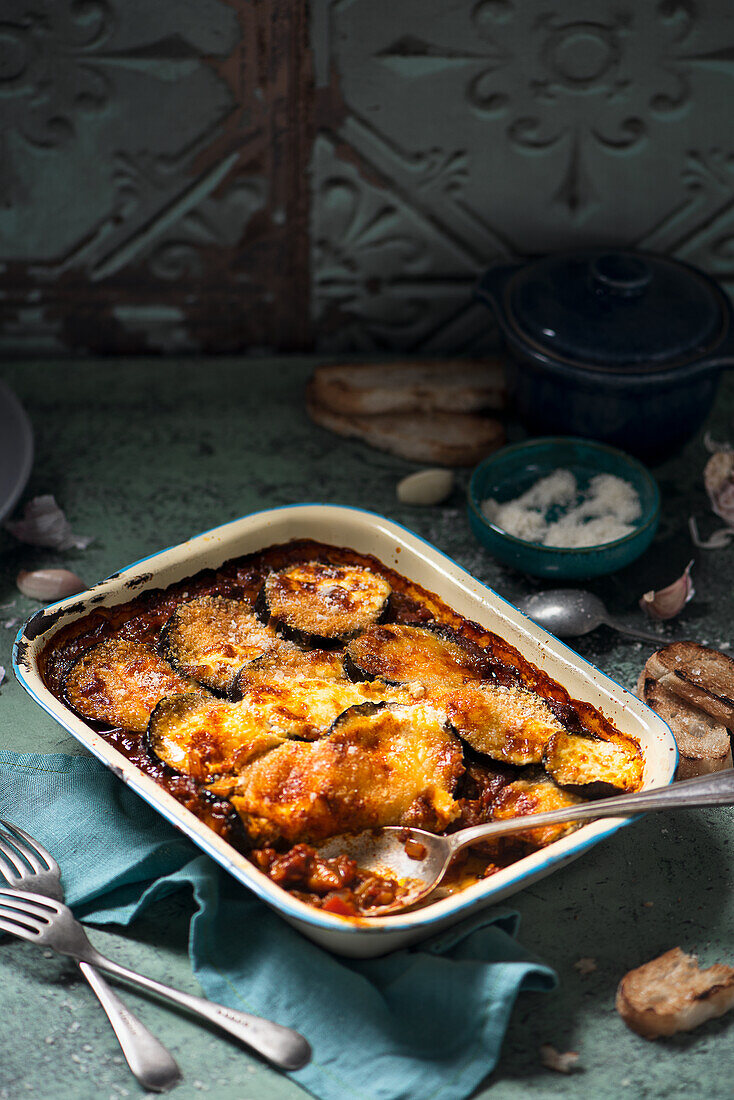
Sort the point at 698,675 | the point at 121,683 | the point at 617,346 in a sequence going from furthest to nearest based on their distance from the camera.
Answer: the point at 617,346
the point at 698,675
the point at 121,683

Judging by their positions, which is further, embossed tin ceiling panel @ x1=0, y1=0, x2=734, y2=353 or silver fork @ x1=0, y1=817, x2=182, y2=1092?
embossed tin ceiling panel @ x1=0, y1=0, x2=734, y2=353

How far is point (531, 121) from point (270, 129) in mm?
444

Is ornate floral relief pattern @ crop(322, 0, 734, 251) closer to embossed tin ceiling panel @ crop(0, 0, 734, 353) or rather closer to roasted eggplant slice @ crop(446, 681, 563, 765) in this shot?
embossed tin ceiling panel @ crop(0, 0, 734, 353)

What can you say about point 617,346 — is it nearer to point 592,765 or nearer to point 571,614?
point 571,614

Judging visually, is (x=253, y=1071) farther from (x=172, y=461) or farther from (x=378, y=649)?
(x=172, y=461)

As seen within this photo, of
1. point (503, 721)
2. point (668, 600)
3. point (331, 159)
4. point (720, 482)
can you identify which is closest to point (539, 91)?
point (331, 159)

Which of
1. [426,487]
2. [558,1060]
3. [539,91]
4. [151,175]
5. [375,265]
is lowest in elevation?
[558,1060]

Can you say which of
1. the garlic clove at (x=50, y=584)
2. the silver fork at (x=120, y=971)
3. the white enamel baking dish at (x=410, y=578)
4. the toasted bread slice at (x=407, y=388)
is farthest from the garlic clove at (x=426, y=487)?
the silver fork at (x=120, y=971)

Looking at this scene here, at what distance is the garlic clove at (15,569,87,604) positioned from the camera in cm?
156

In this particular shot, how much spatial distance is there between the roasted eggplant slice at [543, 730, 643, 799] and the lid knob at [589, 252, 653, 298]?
777 millimetres

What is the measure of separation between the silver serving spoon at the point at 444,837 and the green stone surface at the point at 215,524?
0.50ft

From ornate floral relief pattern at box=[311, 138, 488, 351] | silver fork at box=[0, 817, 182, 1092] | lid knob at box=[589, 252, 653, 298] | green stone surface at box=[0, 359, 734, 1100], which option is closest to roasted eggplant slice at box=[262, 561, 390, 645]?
green stone surface at box=[0, 359, 734, 1100]

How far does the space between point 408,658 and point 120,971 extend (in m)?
0.48

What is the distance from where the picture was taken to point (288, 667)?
1.30 metres
